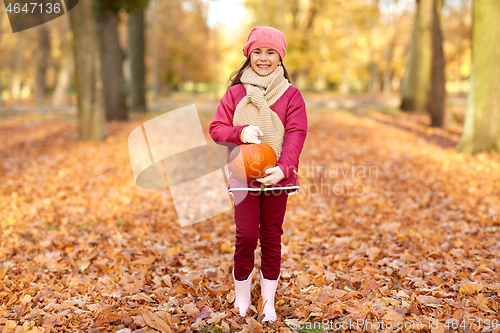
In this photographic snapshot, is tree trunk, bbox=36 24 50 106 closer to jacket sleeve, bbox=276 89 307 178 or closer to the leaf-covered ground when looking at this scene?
the leaf-covered ground

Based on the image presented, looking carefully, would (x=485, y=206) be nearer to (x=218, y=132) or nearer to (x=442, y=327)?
(x=442, y=327)

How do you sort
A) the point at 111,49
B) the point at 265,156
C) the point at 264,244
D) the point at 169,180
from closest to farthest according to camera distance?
the point at 265,156 < the point at 264,244 < the point at 169,180 < the point at 111,49

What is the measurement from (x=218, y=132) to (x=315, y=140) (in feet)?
29.2

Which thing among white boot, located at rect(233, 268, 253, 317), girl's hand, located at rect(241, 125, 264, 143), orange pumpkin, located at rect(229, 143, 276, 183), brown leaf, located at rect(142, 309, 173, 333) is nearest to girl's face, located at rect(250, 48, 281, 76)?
girl's hand, located at rect(241, 125, 264, 143)

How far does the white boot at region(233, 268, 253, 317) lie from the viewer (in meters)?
3.06

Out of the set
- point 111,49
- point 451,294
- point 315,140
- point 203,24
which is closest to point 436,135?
point 315,140

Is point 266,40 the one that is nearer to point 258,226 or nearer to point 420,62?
point 258,226

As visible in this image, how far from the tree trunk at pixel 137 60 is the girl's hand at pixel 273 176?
52.9 feet

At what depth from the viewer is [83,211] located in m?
5.94

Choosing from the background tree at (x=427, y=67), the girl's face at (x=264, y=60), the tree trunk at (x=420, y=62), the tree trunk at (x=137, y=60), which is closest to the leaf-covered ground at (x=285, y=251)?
the girl's face at (x=264, y=60)
